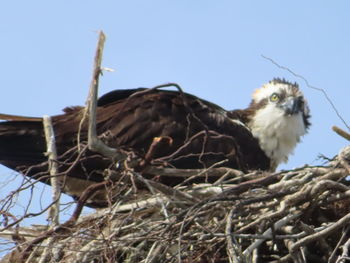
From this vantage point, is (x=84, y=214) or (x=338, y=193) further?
(x=84, y=214)

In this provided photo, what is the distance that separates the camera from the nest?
4.93 m

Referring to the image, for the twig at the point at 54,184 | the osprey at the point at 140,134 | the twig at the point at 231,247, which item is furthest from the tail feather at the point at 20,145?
the twig at the point at 231,247

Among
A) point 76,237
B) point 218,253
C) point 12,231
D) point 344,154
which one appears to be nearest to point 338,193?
point 344,154

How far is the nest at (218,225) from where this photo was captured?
194 inches

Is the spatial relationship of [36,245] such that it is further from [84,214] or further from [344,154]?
[344,154]

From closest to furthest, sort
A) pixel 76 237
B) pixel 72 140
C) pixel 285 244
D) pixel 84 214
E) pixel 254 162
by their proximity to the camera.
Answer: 1. pixel 76 237
2. pixel 285 244
3. pixel 84 214
4. pixel 72 140
5. pixel 254 162

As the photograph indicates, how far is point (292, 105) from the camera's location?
7457 mm

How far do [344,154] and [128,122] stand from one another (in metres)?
1.93

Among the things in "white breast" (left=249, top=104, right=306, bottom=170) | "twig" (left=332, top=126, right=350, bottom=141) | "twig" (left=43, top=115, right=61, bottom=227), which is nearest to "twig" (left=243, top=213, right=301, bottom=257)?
"twig" (left=332, top=126, right=350, bottom=141)

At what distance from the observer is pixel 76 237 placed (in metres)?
4.95

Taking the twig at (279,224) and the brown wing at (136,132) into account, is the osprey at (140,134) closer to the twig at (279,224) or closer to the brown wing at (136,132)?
the brown wing at (136,132)

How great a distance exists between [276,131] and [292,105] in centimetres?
35

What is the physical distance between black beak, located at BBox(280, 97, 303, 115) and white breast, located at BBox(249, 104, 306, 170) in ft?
0.13

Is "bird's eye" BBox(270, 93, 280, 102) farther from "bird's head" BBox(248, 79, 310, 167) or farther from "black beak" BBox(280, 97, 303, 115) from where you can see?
"black beak" BBox(280, 97, 303, 115)
